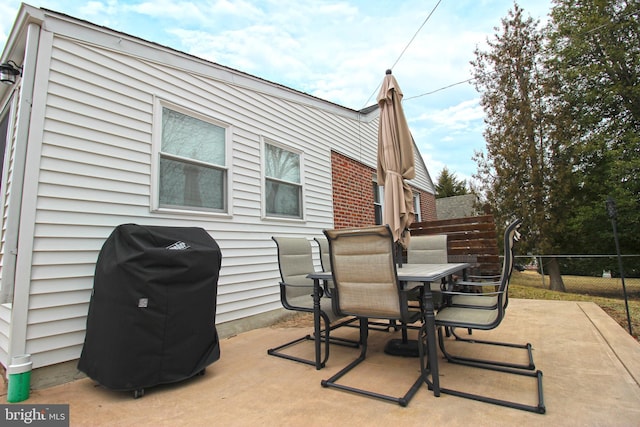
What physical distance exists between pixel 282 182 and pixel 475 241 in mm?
3659

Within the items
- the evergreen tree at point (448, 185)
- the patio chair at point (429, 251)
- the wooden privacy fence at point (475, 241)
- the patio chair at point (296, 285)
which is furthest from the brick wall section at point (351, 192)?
the evergreen tree at point (448, 185)

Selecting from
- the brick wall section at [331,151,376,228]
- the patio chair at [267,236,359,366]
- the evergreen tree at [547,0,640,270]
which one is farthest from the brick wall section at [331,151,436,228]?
the evergreen tree at [547,0,640,270]

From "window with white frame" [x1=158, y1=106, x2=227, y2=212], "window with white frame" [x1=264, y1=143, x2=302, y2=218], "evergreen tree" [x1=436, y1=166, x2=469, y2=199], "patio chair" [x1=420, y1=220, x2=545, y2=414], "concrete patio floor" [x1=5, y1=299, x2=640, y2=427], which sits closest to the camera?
"concrete patio floor" [x1=5, y1=299, x2=640, y2=427]

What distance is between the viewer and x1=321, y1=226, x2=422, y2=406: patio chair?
211cm

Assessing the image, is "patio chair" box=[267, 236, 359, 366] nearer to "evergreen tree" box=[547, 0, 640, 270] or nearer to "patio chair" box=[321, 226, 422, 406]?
"patio chair" box=[321, 226, 422, 406]

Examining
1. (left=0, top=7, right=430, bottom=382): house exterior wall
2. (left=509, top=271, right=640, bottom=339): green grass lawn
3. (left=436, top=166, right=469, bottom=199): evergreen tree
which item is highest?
(left=436, top=166, right=469, bottom=199): evergreen tree

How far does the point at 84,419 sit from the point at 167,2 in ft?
17.7

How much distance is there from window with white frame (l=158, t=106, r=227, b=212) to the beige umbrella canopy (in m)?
2.06

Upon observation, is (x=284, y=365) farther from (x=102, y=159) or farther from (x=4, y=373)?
(x=102, y=159)

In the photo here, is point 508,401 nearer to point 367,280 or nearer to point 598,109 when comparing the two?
point 367,280

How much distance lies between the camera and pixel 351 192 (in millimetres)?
6500

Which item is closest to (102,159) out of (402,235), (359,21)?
(402,235)

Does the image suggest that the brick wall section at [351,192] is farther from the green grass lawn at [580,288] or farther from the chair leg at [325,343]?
the green grass lawn at [580,288]

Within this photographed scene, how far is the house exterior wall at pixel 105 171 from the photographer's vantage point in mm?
2418
